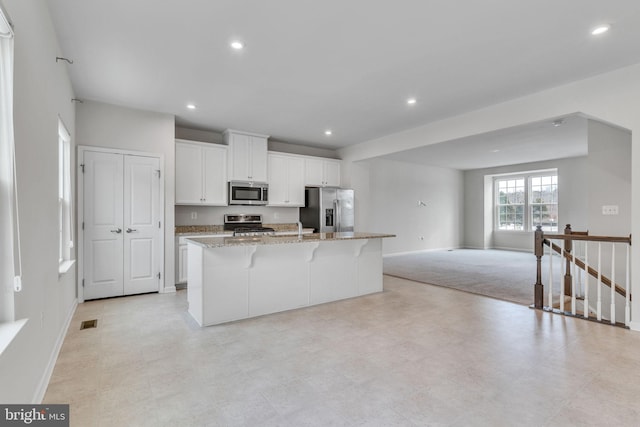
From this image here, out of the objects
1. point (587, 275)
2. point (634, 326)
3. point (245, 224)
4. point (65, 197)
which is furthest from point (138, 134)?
point (634, 326)

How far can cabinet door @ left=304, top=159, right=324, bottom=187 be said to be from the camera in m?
6.49

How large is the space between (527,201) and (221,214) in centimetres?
900

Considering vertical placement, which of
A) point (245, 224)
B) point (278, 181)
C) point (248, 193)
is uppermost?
point (278, 181)

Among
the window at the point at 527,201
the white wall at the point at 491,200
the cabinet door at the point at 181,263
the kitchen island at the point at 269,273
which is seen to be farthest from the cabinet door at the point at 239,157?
the window at the point at 527,201

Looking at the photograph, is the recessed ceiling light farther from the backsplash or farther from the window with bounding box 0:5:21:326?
the backsplash

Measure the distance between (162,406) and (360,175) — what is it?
587cm

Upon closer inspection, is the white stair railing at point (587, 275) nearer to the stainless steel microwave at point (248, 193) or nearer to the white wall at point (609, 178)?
the white wall at point (609, 178)

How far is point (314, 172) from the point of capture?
6.61m

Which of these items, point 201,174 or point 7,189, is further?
point 201,174

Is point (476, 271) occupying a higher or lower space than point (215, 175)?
lower

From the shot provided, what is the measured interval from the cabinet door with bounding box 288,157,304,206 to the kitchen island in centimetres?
229

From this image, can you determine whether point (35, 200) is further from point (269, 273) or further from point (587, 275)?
point (587, 275)

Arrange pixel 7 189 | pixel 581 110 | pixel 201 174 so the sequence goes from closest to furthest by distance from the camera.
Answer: pixel 7 189
pixel 581 110
pixel 201 174

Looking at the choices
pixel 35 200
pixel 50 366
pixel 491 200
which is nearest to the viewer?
pixel 35 200
